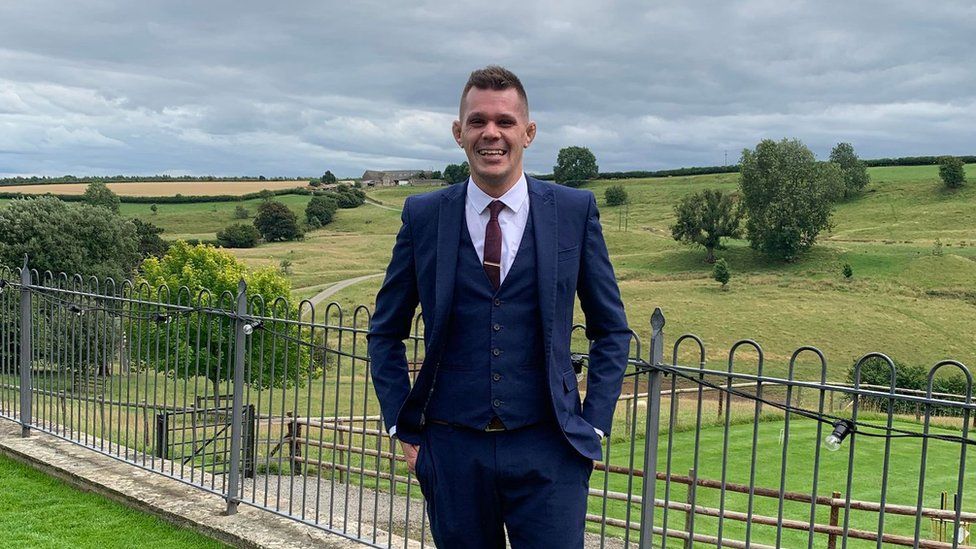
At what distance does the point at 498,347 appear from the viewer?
279 centimetres

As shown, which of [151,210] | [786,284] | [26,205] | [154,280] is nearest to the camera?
[154,280]

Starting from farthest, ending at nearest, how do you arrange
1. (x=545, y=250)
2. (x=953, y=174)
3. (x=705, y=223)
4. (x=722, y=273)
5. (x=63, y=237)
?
(x=953, y=174), (x=705, y=223), (x=722, y=273), (x=63, y=237), (x=545, y=250)

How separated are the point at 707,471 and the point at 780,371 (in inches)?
859

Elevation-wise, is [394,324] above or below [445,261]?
below

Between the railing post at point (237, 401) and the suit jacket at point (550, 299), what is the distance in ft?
8.75

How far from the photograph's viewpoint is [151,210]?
270 ft

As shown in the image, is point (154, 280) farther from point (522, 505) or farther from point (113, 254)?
point (522, 505)

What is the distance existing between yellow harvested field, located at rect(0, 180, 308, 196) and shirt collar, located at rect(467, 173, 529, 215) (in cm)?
8542

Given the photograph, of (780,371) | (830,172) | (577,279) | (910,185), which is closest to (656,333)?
(577,279)

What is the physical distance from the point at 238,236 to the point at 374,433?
208 ft

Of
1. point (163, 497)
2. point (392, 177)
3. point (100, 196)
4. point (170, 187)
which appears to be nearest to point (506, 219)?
point (163, 497)

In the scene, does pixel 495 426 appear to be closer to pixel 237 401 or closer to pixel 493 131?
pixel 493 131

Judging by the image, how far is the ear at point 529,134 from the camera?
9.29 feet

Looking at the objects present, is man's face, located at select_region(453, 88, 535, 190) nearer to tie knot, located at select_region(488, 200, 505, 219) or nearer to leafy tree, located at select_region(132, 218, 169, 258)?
tie knot, located at select_region(488, 200, 505, 219)
